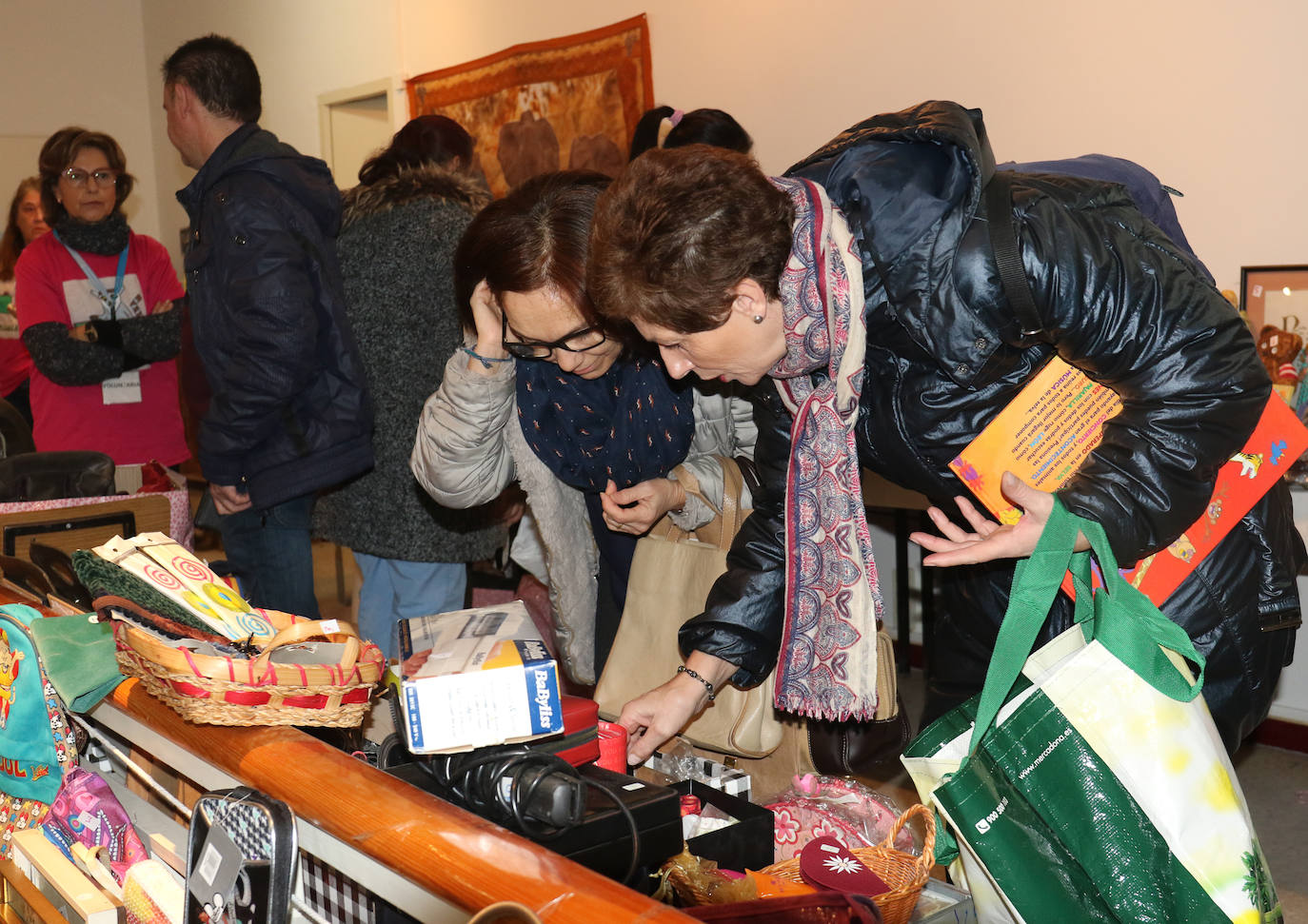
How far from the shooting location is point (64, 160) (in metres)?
3.48

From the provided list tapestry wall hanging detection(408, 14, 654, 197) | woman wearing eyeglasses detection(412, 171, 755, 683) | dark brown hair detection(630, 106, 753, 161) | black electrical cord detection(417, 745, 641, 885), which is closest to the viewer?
black electrical cord detection(417, 745, 641, 885)

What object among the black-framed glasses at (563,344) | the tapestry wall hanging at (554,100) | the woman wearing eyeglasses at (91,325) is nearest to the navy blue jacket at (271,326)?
the black-framed glasses at (563,344)

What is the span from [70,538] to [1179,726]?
6.95 ft


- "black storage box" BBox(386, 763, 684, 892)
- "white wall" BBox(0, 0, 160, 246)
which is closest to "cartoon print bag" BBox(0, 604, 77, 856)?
"black storage box" BBox(386, 763, 684, 892)

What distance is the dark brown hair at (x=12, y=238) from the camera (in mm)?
4773

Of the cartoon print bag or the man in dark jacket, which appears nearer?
the cartoon print bag

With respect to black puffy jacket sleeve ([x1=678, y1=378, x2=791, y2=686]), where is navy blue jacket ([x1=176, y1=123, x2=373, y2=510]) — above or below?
above

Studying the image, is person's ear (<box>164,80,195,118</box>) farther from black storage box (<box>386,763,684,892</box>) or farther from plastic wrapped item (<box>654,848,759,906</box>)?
plastic wrapped item (<box>654,848,759,906</box>)

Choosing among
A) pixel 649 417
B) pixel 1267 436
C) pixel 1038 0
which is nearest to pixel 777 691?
pixel 649 417

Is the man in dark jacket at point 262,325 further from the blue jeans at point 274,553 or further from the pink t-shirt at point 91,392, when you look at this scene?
the pink t-shirt at point 91,392

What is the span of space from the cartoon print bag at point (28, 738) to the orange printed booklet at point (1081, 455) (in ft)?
3.72

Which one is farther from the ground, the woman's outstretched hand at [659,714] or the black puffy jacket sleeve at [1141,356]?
the black puffy jacket sleeve at [1141,356]

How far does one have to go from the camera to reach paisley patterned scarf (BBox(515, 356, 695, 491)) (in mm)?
2029

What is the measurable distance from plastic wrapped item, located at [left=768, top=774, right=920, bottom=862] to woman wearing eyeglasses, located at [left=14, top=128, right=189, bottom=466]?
2762 millimetres
